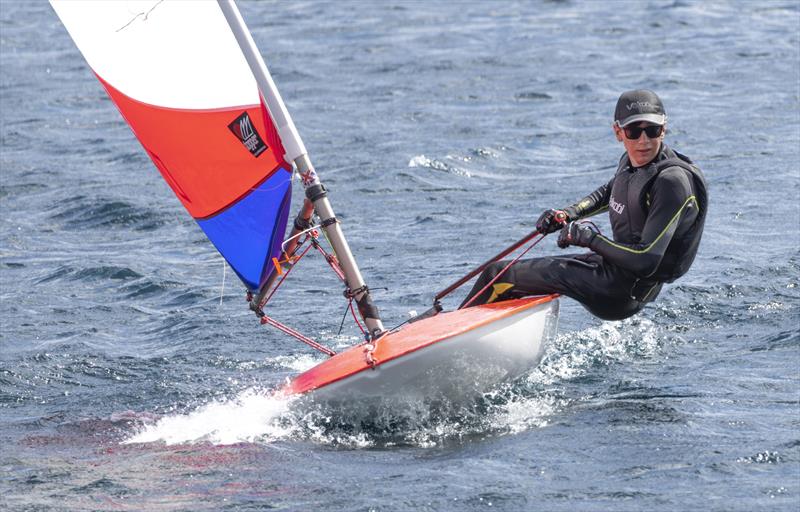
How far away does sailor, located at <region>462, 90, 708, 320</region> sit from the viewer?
6.96 metres

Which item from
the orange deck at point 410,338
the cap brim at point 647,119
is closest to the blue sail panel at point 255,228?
the orange deck at point 410,338

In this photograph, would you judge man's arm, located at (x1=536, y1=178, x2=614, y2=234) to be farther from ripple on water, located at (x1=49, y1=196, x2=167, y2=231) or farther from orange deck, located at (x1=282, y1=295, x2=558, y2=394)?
ripple on water, located at (x1=49, y1=196, x2=167, y2=231)

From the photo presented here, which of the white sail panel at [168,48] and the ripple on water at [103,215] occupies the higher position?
the white sail panel at [168,48]

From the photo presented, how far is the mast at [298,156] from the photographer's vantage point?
24.1 feet

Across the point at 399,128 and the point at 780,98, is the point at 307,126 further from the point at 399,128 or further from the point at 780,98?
the point at 780,98

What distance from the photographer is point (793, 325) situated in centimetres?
855

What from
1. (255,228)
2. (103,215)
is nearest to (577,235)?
(255,228)

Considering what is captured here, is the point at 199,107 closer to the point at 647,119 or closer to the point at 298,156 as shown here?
the point at 298,156

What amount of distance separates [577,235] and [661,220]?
0.49 m

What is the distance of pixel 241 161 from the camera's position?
7.66m

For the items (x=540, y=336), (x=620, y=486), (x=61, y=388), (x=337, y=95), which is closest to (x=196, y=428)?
(x=61, y=388)

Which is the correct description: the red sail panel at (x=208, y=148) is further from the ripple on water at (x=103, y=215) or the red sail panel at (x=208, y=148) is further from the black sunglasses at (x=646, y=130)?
the ripple on water at (x=103, y=215)

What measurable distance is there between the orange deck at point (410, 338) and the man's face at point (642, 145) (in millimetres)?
962

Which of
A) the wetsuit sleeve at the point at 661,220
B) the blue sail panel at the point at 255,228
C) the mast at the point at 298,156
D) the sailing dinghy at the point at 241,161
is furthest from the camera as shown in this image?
the blue sail panel at the point at 255,228
